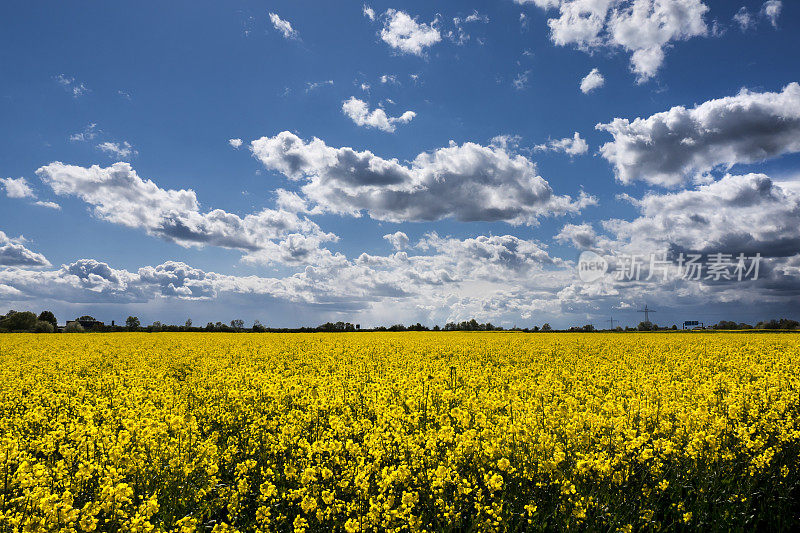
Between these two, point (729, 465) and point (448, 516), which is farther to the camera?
point (729, 465)

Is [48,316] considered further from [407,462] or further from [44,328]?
[407,462]

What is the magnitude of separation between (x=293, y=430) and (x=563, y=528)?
4.26 m

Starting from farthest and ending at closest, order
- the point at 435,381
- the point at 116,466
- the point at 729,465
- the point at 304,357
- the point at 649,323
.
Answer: the point at 649,323, the point at 304,357, the point at 435,381, the point at 729,465, the point at 116,466

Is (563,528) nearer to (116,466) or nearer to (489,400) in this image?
(489,400)

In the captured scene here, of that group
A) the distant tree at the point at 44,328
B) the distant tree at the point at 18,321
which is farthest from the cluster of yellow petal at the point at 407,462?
the distant tree at the point at 18,321

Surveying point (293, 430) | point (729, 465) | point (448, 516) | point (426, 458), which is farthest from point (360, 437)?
point (729, 465)

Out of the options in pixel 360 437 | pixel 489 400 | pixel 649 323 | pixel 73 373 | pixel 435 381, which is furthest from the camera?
pixel 649 323

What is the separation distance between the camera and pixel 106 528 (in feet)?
18.9

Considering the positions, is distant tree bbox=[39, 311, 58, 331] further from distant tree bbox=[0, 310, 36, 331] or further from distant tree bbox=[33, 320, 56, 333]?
distant tree bbox=[33, 320, 56, 333]

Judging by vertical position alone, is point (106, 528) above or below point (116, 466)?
below

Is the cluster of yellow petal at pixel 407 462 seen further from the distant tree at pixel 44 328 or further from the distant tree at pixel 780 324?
the distant tree at pixel 780 324

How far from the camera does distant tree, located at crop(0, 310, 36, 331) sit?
2338 inches

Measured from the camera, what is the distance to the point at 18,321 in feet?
201

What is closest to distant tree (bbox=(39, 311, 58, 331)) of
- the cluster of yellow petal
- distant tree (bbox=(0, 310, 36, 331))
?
distant tree (bbox=(0, 310, 36, 331))
